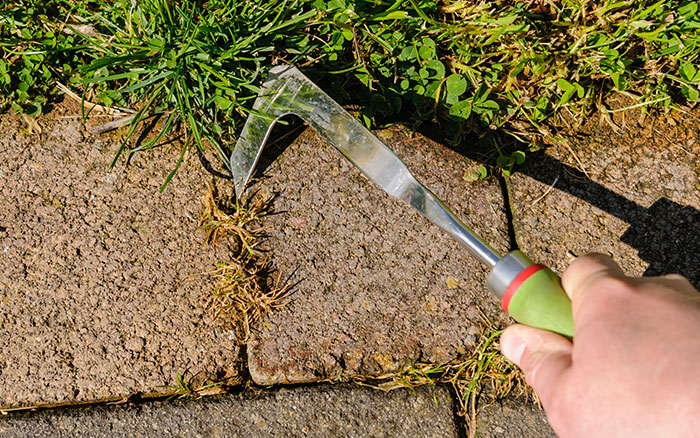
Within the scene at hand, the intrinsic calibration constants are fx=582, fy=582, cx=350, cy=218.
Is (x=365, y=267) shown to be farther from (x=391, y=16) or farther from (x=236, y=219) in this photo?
(x=391, y=16)

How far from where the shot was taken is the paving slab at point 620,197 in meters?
1.84

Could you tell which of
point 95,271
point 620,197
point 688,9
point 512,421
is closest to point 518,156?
point 620,197

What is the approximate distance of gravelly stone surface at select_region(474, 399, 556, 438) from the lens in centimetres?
170

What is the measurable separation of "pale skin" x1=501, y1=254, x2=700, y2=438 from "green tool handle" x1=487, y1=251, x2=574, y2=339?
3 cm

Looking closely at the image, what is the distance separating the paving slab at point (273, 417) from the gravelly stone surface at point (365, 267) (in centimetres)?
7

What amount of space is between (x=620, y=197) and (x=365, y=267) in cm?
86

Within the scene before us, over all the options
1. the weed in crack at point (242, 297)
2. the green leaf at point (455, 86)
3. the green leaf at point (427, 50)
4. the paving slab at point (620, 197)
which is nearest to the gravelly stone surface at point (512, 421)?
the paving slab at point (620, 197)

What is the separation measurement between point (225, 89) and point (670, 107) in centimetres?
149

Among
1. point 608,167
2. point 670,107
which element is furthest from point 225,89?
point 670,107

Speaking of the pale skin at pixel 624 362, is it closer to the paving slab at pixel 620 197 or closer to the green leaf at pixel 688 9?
the paving slab at pixel 620 197

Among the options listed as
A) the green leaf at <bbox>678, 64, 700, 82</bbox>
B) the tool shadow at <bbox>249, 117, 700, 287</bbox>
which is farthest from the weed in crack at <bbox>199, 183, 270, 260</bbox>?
the green leaf at <bbox>678, 64, 700, 82</bbox>

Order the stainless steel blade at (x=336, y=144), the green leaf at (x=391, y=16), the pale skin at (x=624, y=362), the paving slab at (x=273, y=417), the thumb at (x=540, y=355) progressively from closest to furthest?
1. the pale skin at (x=624, y=362)
2. the thumb at (x=540, y=355)
3. the stainless steel blade at (x=336, y=144)
4. the paving slab at (x=273, y=417)
5. the green leaf at (x=391, y=16)

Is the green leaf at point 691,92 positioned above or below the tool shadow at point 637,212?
above

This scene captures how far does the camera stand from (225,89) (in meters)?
1.81
